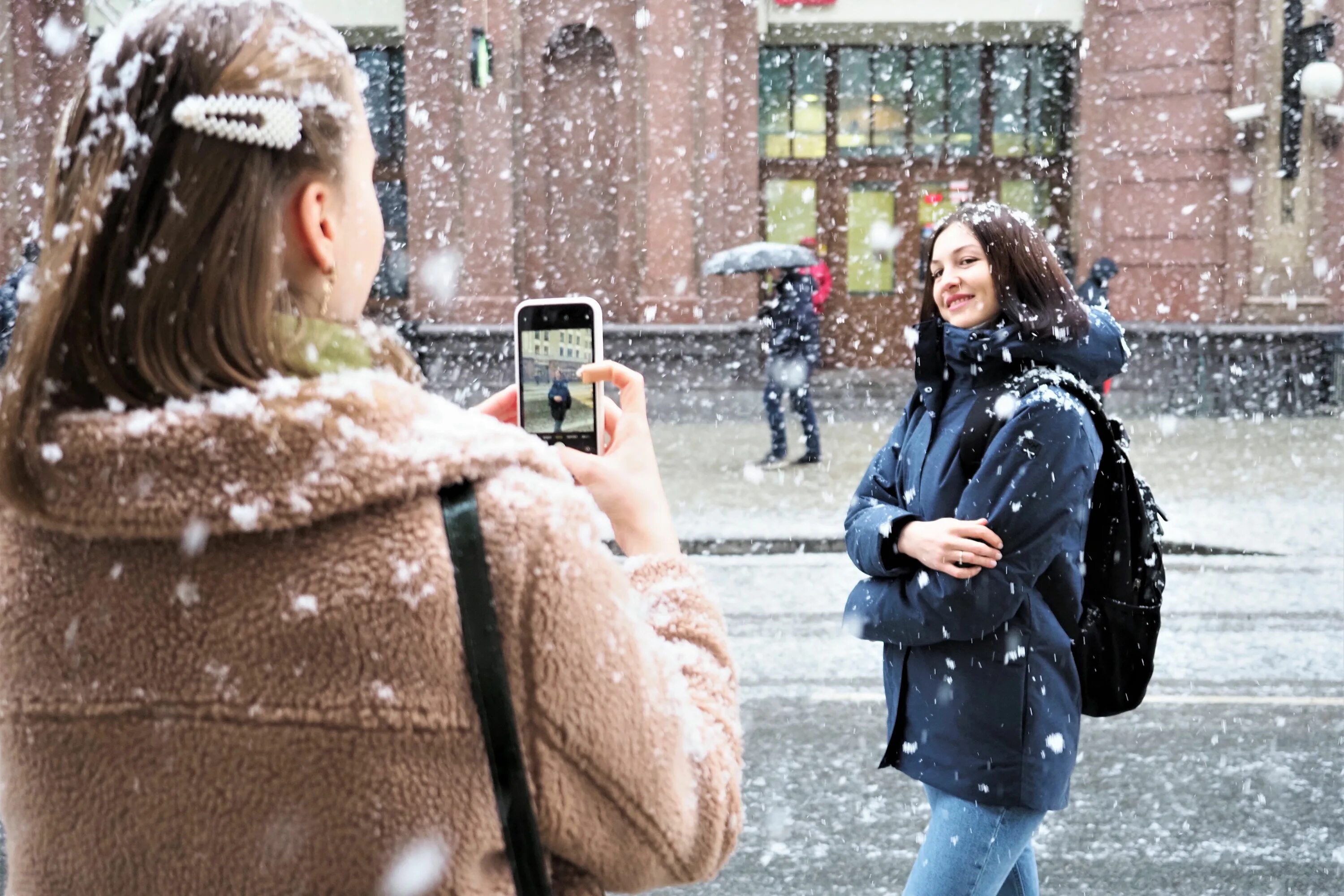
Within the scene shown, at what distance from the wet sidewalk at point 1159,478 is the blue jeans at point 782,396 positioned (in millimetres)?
248

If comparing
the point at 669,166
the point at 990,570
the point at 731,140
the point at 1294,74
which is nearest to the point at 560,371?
the point at 990,570

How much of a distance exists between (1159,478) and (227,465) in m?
11.3

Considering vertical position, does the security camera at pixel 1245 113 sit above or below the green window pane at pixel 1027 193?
above

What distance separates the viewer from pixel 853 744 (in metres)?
5.11

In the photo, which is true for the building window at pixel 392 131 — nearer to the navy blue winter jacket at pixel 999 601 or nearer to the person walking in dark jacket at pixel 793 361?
the person walking in dark jacket at pixel 793 361

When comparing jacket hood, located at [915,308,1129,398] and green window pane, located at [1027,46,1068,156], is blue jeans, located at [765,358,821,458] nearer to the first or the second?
green window pane, located at [1027,46,1068,156]

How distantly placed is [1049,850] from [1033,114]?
1680 centimetres

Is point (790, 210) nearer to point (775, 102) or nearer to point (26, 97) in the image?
point (775, 102)

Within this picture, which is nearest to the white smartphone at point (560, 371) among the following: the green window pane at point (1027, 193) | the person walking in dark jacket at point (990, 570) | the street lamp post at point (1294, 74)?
the person walking in dark jacket at point (990, 570)

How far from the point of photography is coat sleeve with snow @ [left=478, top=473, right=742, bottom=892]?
1106mm

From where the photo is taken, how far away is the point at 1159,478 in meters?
11.4

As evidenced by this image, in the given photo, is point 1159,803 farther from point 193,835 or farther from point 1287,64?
point 1287,64

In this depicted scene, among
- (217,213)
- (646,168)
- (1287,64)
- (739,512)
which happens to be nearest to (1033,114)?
(1287,64)

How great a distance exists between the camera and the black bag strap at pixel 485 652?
3.56 ft
